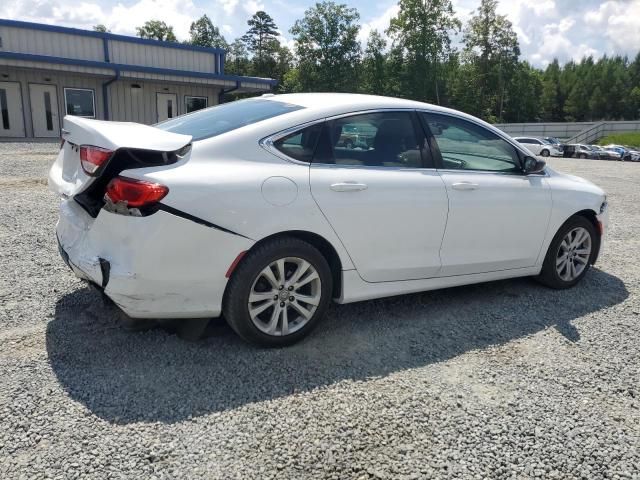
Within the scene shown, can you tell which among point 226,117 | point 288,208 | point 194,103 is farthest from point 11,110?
point 288,208

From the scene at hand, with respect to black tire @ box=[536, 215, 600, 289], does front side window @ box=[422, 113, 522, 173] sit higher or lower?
higher

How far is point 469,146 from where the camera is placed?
13.9 feet

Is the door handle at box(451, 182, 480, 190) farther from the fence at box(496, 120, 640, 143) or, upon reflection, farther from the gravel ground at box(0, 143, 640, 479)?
the fence at box(496, 120, 640, 143)

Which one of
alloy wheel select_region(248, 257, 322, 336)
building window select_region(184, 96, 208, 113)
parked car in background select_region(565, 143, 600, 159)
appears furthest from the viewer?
parked car in background select_region(565, 143, 600, 159)

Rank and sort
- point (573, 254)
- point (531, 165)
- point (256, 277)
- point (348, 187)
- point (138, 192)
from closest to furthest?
point (138, 192)
point (256, 277)
point (348, 187)
point (531, 165)
point (573, 254)

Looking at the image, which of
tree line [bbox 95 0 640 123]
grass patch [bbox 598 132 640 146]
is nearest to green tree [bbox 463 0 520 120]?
tree line [bbox 95 0 640 123]

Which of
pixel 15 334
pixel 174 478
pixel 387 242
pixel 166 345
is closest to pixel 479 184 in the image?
pixel 387 242

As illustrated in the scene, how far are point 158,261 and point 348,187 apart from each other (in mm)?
1293

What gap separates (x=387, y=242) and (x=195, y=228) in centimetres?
135

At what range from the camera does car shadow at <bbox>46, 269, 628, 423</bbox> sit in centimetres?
282

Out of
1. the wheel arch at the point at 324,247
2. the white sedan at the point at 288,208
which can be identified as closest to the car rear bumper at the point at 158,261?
the white sedan at the point at 288,208

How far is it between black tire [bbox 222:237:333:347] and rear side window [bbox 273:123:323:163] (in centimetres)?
55

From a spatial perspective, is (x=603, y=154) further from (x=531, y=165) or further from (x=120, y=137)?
(x=120, y=137)

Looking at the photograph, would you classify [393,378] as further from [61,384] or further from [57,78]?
[57,78]
